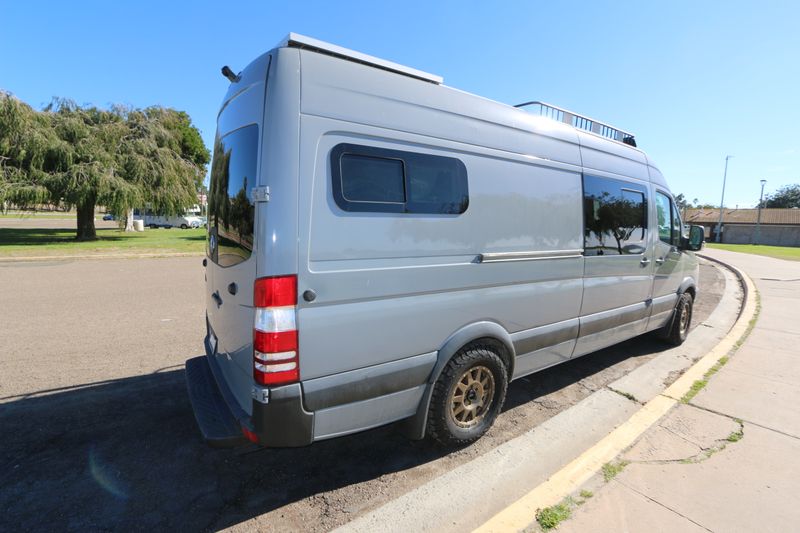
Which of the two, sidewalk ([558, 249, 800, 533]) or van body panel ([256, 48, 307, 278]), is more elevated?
van body panel ([256, 48, 307, 278])

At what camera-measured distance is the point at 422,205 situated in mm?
2654

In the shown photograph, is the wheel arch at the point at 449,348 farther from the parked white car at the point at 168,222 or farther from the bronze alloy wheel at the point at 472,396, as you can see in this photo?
the parked white car at the point at 168,222

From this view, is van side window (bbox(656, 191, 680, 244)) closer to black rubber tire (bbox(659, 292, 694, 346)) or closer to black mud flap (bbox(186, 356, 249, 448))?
black rubber tire (bbox(659, 292, 694, 346))

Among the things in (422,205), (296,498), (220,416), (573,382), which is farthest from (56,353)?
(573,382)

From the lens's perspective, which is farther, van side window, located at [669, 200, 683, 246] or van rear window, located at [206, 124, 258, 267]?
van side window, located at [669, 200, 683, 246]

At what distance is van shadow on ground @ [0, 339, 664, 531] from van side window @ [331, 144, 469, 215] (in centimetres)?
182

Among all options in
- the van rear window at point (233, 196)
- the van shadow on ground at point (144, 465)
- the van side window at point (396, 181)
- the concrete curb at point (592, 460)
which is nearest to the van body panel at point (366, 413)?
the van shadow on ground at point (144, 465)

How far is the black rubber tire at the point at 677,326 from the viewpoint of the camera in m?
5.61

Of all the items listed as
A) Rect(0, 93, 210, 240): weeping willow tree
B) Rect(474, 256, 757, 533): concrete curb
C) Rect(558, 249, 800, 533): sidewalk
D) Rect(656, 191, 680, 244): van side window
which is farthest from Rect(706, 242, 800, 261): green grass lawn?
Rect(0, 93, 210, 240): weeping willow tree

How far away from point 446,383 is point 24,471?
2.87 m

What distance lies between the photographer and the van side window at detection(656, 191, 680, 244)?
499cm

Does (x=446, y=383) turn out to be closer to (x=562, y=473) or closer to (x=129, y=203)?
(x=562, y=473)

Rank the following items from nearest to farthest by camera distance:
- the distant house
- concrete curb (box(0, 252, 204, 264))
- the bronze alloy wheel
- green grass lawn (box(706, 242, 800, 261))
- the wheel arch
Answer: the wheel arch
the bronze alloy wheel
concrete curb (box(0, 252, 204, 264))
green grass lawn (box(706, 242, 800, 261))
the distant house

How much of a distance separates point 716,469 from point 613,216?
2340 millimetres
